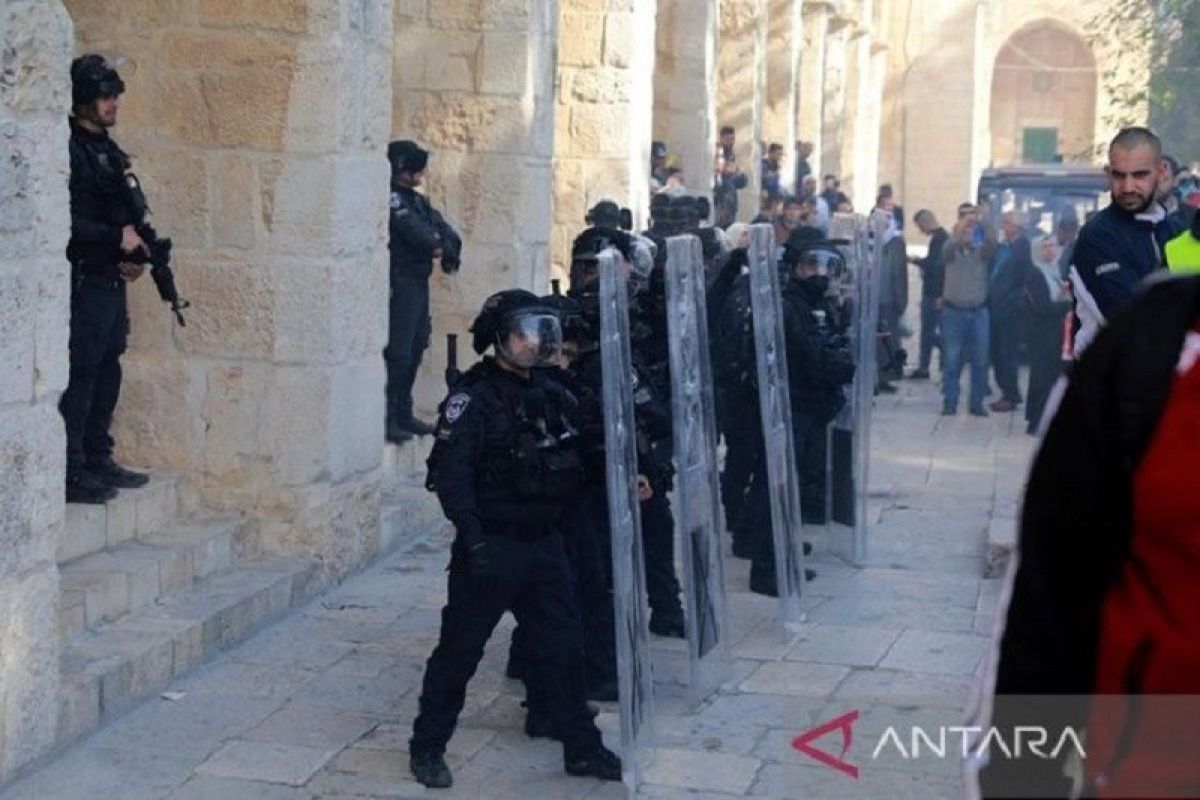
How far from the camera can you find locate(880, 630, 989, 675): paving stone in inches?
325

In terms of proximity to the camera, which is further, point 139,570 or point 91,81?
point 139,570

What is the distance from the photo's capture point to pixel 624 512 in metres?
6.40

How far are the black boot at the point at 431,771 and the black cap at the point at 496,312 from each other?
1.22 m

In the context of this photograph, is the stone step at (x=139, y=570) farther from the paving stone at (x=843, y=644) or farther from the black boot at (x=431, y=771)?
the paving stone at (x=843, y=644)

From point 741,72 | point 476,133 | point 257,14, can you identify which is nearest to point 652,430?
point 257,14

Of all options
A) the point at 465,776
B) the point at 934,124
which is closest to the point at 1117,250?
the point at 465,776

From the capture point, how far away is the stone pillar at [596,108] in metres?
14.6

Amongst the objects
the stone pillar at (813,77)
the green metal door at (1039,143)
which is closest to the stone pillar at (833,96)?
the stone pillar at (813,77)

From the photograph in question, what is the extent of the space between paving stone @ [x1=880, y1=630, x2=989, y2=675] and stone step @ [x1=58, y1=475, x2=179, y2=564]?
9.54ft

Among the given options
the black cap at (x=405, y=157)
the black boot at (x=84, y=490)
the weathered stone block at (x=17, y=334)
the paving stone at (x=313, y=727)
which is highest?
the black cap at (x=405, y=157)

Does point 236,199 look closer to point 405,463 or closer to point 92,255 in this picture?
A: point 92,255

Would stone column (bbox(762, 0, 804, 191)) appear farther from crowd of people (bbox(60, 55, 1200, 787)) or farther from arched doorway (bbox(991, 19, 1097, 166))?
arched doorway (bbox(991, 19, 1097, 166))

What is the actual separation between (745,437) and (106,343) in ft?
9.90

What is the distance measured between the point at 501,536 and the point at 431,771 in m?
0.74
